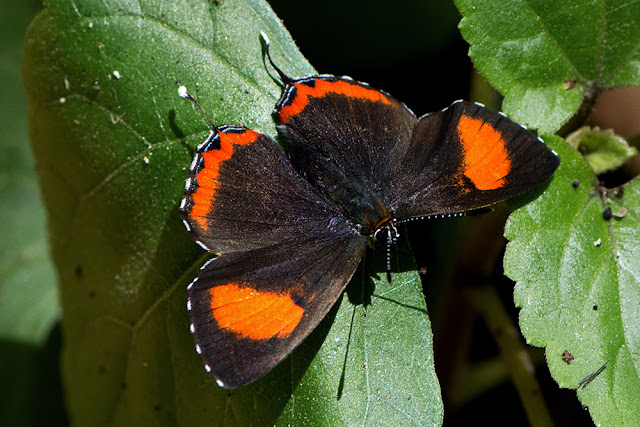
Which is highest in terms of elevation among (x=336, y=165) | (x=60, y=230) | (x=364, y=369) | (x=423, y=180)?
(x=60, y=230)

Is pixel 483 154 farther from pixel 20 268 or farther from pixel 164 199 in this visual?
Result: pixel 20 268

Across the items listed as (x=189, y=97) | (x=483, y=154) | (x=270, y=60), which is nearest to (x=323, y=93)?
(x=270, y=60)

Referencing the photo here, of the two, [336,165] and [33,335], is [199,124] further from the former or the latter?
[33,335]

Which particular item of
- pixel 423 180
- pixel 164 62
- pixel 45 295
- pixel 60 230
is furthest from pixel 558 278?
pixel 45 295

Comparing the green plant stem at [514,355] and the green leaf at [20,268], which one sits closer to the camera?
the green plant stem at [514,355]

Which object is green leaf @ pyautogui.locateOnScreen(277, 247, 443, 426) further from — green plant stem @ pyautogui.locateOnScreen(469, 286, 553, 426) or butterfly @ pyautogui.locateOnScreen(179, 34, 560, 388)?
green plant stem @ pyautogui.locateOnScreen(469, 286, 553, 426)

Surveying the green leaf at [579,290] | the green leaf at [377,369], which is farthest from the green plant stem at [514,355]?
the green leaf at [377,369]

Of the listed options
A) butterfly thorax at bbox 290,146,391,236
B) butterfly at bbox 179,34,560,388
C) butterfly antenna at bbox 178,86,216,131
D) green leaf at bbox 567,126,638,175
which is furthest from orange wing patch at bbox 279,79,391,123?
green leaf at bbox 567,126,638,175

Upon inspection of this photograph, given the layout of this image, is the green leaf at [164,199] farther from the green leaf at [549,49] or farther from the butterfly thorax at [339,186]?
the green leaf at [549,49]

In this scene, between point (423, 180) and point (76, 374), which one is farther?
point (76, 374)
